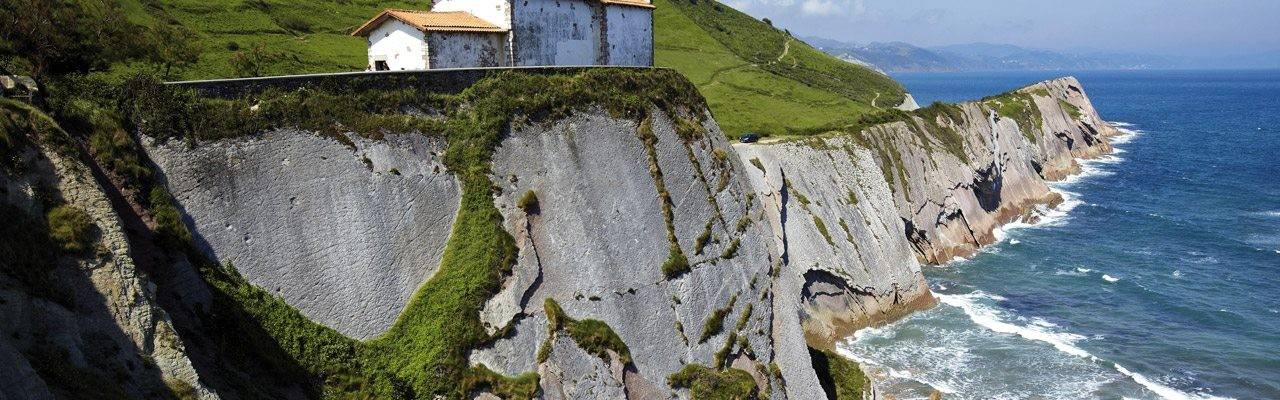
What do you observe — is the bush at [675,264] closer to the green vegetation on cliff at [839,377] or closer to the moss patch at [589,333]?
the moss patch at [589,333]

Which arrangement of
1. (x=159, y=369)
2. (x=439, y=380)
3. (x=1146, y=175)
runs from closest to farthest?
(x=159, y=369)
(x=439, y=380)
(x=1146, y=175)

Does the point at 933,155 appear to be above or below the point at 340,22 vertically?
below

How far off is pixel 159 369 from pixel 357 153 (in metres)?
10.6

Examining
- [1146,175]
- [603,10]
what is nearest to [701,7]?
[1146,175]

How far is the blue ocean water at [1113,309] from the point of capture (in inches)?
1668

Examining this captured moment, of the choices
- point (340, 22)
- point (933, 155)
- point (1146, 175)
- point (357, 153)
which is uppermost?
point (340, 22)

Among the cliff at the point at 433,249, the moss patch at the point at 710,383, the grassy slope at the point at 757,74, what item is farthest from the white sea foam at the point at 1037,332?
the moss patch at the point at 710,383

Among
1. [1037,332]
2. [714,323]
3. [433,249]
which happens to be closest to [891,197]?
[1037,332]

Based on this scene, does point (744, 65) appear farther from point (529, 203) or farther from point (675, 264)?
point (529, 203)

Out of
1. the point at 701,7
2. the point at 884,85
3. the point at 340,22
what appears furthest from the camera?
the point at 701,7

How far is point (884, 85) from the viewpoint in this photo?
418 feet

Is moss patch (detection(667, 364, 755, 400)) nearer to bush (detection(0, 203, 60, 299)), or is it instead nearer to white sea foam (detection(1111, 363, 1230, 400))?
bush (detection(0, 203, 60, 299))

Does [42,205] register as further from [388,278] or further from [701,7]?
[701,7]

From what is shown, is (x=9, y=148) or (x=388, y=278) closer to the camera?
(x=9, y=148)
